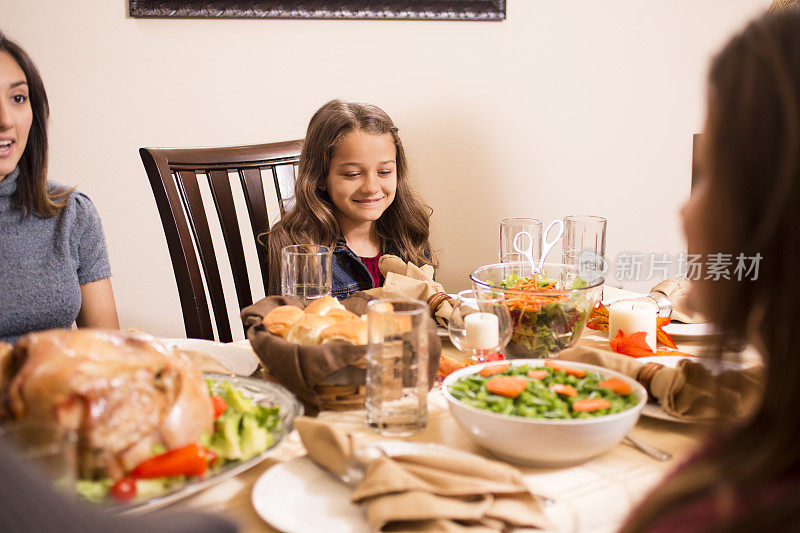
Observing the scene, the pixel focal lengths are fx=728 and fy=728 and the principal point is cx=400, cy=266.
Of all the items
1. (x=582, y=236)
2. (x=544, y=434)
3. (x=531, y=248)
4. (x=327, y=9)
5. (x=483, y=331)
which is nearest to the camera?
(x=544, y=434)

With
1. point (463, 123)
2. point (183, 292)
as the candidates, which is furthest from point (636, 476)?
point (463, 123)

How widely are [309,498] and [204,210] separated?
1.15 m

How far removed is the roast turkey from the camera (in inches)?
26.7

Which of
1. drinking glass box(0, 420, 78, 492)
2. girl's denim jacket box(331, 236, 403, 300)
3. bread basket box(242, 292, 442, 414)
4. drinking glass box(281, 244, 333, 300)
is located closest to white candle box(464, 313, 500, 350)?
bread basket box(242, 292, 442, 414)

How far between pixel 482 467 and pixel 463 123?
85.0 inches

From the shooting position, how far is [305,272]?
54.0 inches

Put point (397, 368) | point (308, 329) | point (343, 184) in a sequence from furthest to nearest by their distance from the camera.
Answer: point (343, 184), point (308, 329), point (397, 368)

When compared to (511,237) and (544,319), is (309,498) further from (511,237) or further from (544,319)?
(511,237)

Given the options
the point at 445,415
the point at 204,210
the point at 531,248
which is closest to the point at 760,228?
the point at 445,415

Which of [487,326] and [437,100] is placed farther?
[437,100]

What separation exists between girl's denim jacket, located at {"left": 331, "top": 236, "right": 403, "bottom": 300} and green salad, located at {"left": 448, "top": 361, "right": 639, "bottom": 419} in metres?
1.07

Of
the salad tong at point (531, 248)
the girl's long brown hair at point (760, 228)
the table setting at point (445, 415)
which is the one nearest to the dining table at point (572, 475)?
the table setting at point (445, 415)

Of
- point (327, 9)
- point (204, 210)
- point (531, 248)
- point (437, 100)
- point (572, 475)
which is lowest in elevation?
point (572, 475)

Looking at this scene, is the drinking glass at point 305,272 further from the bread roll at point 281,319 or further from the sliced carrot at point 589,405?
the sliced carrot at point 589,405
